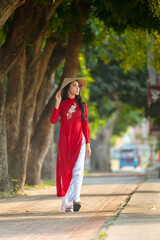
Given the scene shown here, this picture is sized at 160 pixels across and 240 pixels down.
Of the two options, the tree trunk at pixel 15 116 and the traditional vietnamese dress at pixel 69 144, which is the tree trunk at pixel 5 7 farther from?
the tree trunk at pixel 15 116

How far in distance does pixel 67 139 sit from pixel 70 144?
0.09 metres

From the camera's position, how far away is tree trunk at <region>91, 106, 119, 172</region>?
41156 mm

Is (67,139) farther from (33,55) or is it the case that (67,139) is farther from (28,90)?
(33,55)

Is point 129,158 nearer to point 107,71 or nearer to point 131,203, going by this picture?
point 107,71

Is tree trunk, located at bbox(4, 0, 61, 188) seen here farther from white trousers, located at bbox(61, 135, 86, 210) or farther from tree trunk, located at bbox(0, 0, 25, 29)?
white trousers, located at bbox(61, 135, 86, 210)

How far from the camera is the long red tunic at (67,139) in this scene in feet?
30.7

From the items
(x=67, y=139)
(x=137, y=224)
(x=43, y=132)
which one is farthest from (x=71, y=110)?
(x=43, y=132)

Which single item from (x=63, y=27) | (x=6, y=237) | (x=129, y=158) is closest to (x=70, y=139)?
(x=6, y=237)

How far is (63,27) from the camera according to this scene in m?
15.8

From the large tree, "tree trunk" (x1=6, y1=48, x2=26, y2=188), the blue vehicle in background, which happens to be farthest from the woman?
the blue vehicle in background

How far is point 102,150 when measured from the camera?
4181 cm

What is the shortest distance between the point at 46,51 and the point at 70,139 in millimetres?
7482

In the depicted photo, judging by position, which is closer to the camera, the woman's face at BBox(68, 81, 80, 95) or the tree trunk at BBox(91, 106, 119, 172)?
the woman's face at BBox(68, 81, 80, 95)

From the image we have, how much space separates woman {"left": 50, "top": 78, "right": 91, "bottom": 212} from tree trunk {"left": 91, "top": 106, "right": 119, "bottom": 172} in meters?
31.4
